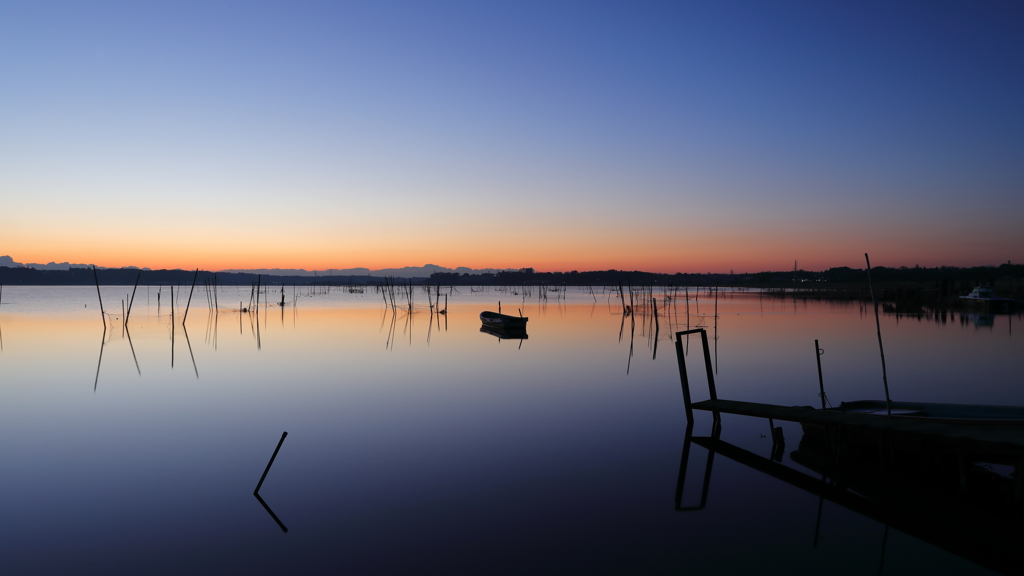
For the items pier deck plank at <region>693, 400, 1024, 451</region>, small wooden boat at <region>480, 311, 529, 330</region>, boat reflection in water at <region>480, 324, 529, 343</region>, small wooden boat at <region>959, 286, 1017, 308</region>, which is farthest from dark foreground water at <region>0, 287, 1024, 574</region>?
small wooden boat at <region>959, 286, 1017, 308</region>

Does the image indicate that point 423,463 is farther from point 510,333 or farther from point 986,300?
point 986,300

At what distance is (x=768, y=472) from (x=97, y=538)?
6626 mm

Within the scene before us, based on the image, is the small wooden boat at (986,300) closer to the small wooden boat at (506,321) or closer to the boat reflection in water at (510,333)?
the small wooden boat at (506,321)

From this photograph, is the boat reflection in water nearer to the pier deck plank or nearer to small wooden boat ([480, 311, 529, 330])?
small wooden boat ([480, 311, 529, 330])

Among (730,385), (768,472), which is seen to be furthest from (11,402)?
(730,385)

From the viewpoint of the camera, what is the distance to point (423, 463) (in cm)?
698

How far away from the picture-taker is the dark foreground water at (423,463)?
15.2 ft

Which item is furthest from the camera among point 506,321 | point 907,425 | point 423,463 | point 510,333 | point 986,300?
point 986,300

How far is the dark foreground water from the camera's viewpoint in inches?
183

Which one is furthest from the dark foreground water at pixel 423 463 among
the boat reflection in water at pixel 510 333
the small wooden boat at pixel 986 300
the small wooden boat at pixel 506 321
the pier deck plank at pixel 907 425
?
the small wooden boat at pixel 986 300

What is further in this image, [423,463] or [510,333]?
[510,333]

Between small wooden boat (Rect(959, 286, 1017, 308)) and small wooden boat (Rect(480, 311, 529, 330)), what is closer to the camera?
small wooden boat (Rect(480, 311, 529, 330))

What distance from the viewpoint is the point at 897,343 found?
60.0 ft

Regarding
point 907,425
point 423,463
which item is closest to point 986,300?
point 907,425
